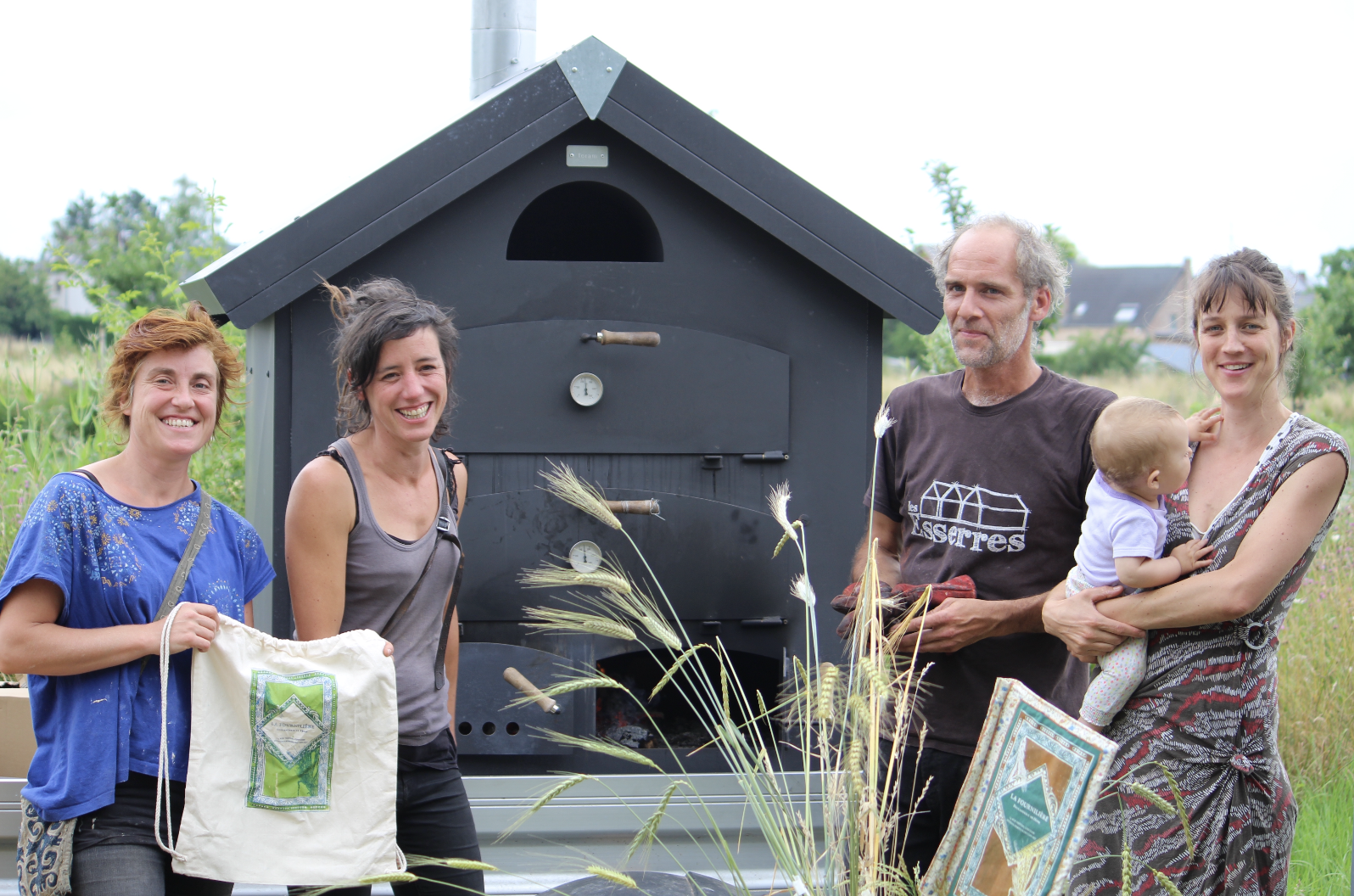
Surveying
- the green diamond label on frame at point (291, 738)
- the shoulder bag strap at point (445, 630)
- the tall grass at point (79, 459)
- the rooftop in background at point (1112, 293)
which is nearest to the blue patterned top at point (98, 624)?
the green diamond label on frame at point (291, 738)

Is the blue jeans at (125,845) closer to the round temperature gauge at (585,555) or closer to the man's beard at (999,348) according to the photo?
A: the round temperature gauge at (585,555)

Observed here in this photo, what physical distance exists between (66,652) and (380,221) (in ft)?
6.03

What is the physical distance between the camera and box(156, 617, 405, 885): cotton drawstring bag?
6.98 feet

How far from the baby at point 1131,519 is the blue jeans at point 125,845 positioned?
1.82 meters

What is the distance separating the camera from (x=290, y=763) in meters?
2.15

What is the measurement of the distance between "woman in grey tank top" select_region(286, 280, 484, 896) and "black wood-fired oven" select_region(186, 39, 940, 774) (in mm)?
1091

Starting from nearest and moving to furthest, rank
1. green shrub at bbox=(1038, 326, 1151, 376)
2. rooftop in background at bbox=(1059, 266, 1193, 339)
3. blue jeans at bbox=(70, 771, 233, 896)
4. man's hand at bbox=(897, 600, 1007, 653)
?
blue jeans at bbox=(70, 771, 233, 896) → man's hand at bbox=(897, 600, 1007, 653) → green shrub at bbox=(1038, 326, 1151, 376) → rooftop in background at bbox=(1059, 266, 1193, 339)

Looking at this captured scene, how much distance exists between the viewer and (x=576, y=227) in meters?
4.77

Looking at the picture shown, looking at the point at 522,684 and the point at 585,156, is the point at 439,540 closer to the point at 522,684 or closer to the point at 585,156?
the point at 522,684

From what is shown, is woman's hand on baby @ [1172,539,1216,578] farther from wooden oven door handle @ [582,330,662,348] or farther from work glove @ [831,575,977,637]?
wooden oven door handle @ [582,330,662,348]

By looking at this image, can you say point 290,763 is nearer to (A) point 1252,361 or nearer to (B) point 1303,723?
(A) point 1252,361

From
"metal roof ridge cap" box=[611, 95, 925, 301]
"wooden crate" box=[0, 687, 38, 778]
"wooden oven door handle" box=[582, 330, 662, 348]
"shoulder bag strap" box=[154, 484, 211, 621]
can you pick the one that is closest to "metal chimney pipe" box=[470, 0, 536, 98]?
"metal roof ridge cap" box=[611, 95, 925, 301]

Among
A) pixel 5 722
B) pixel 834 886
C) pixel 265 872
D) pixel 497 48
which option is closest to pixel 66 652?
pixel 265 872

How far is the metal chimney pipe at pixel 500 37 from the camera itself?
514cm
